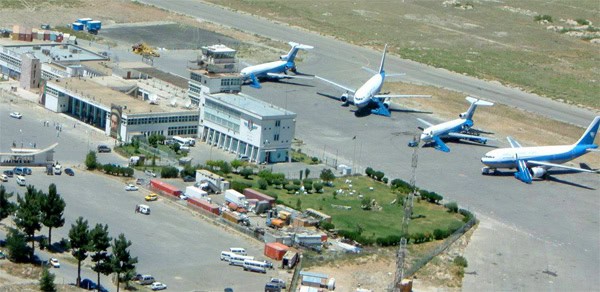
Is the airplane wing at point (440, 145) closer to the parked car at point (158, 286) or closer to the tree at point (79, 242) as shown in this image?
the parked car at point (158, 286)

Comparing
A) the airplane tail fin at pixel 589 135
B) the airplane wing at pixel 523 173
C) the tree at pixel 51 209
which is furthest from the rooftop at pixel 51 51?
the tree at pixel 51 209

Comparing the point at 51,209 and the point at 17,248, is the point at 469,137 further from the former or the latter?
the point at 17,248

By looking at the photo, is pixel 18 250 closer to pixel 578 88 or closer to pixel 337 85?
pixel 337 85

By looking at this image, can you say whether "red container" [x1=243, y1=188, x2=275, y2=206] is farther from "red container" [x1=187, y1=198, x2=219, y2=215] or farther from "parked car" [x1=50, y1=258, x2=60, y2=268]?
"parked car" [x1=50, y1=258, x2=60, y2=268]

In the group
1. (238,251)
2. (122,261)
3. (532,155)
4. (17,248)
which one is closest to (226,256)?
(238,251)

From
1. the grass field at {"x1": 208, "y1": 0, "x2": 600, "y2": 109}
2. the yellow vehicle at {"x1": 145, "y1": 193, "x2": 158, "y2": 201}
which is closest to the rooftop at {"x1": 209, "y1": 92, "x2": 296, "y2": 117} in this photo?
the yellow vehicle at {"x1": 145, "y1": 193, "x2": 158, "y2": 201}

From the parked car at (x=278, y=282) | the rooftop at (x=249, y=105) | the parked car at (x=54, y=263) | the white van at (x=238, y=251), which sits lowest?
the parked car at (x=54, y=263)

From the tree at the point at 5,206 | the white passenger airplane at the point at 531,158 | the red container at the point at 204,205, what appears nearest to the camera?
the tree at the point at 5,206
